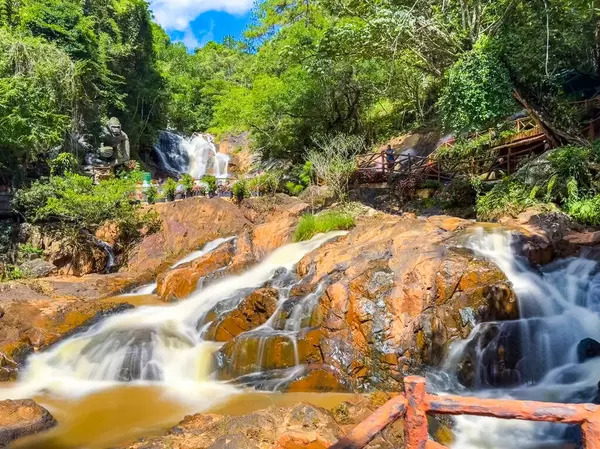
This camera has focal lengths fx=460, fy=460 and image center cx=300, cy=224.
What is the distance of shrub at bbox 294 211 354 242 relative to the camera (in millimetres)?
14609

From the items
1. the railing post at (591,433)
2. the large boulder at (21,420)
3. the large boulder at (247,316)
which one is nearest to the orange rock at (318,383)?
the large boulder at (247,316)

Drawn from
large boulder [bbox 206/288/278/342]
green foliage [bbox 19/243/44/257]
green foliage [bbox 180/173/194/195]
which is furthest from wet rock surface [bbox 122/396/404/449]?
green foliage [bbox 180/173/194/195]

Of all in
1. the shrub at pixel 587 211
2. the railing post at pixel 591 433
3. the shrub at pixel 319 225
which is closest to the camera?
the railing post at pixel 591 433

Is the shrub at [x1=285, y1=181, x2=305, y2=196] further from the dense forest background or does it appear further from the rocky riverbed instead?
the rocky riverbed

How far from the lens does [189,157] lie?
33812mm

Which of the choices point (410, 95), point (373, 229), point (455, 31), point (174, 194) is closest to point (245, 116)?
point (174, 194)

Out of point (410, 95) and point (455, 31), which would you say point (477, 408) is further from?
point (410, 95)

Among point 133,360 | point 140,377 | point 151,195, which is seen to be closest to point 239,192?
point 151,195

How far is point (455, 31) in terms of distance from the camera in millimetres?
14492

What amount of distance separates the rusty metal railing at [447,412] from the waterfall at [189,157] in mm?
29746

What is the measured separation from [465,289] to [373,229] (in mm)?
3903

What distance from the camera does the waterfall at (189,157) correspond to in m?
32.5

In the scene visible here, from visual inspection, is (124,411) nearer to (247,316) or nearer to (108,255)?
(247,316)

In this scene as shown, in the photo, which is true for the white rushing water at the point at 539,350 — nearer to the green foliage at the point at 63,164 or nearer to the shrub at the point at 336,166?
the shrub at the point at 336,166
